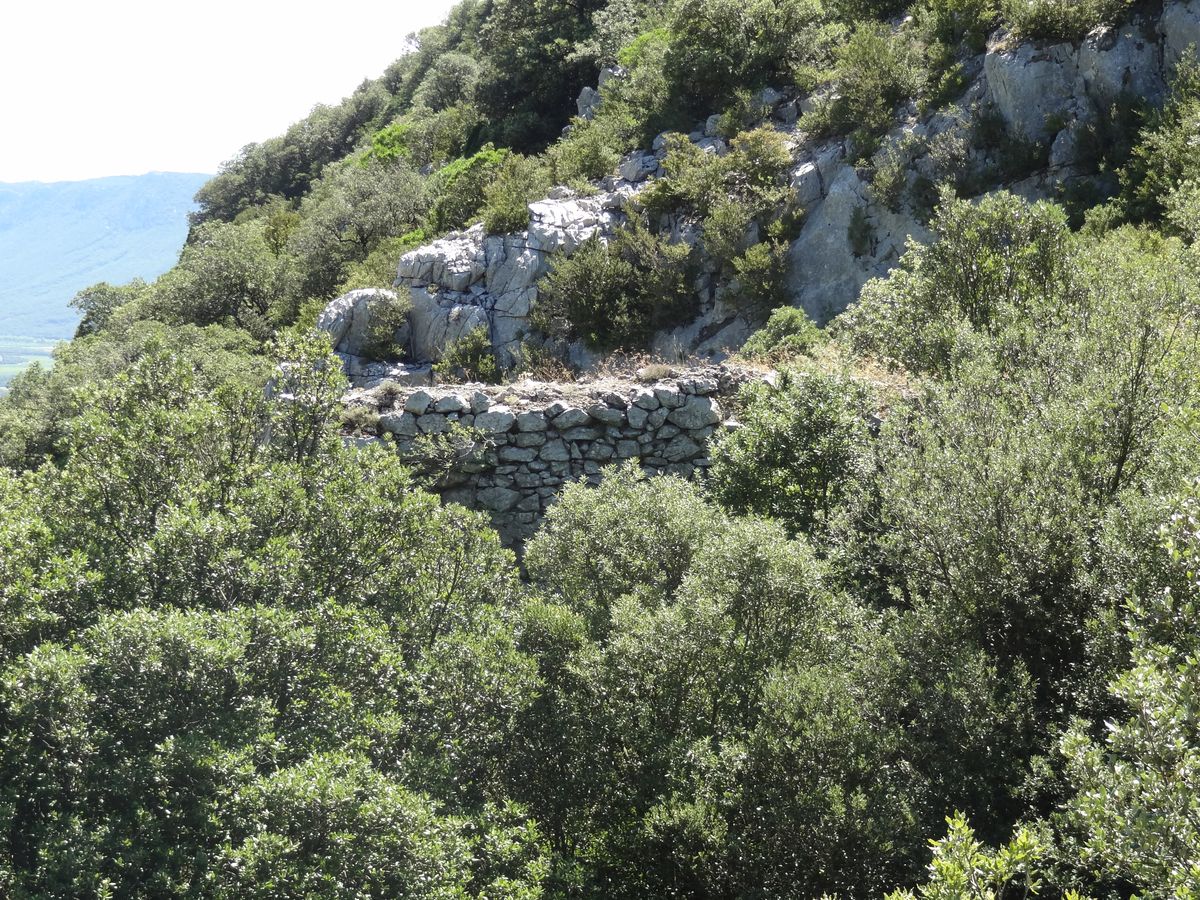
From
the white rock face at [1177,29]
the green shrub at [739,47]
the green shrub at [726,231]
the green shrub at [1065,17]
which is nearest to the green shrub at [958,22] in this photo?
the green shrub at [1065,17]

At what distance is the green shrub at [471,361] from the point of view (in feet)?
59.7

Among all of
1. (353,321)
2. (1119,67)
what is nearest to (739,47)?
(1119,67)

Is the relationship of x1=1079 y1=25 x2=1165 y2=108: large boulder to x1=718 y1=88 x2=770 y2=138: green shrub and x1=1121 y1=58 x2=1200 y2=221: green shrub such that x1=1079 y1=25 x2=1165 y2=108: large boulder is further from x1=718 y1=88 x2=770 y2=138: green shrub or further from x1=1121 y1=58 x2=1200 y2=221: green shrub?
x1=718 y1=88 x2=770 y2=138: green shrub

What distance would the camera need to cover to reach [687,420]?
13688 millimetres

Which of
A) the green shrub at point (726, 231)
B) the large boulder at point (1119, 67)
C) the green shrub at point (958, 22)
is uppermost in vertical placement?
the green shrub at point (958, 22)

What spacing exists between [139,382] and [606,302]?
476 inches

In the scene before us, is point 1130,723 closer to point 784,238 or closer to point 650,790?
point 650,790

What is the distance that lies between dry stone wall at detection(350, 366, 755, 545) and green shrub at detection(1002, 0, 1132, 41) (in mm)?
→ 10851

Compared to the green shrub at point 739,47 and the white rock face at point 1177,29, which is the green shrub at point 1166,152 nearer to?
the white rock face at point 1177,29

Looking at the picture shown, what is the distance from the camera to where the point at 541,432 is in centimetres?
1338

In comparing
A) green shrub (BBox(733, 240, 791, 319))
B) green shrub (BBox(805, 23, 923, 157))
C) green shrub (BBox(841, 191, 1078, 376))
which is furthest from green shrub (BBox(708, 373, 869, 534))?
green shrub (BBox(805, 23, 923, 157))

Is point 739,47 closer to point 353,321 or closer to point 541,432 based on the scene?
point 353,321

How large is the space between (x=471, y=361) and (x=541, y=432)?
5.80 m

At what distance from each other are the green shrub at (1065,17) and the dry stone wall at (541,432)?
10.9m
